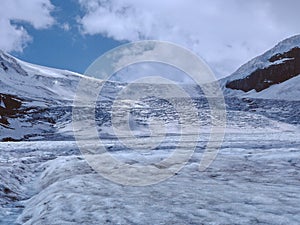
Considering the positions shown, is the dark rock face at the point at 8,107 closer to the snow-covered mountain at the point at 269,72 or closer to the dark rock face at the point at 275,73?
the snow-covered mountain at the point at 269,72

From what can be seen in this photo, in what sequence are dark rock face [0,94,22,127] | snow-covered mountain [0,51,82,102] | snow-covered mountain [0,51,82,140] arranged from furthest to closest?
1. snow-covered mountain [0,51,82,102]
2. dark rock face [0,94,22,127]
3. snow-covered mountain [0,51,82,140]

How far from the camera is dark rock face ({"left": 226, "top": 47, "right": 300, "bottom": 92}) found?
131 metres

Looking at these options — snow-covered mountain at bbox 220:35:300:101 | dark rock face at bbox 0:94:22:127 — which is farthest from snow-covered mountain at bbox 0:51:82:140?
snow-covered mountain at bbox 220:35:300:101

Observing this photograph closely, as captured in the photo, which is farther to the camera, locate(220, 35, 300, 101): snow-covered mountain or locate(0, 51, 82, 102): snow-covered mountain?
locate(220, 35, 300, 101): snow-covered mountain

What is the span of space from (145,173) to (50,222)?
6394mm

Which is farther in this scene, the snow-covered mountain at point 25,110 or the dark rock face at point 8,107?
the dark rock face at point 8,107

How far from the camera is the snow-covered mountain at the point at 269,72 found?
130 metres

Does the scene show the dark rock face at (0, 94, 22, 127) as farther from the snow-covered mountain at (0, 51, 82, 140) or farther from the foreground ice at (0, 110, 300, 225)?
the foreground ice at (0, 110, 300, 225)

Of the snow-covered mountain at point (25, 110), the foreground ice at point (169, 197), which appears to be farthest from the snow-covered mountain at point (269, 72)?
the foreground ice at point (169, 197)

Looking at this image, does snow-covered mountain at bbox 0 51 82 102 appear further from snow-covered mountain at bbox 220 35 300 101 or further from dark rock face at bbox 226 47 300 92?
dark rock face at bbox 226 47 300 92

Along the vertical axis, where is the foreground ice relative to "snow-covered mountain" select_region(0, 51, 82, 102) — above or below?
below

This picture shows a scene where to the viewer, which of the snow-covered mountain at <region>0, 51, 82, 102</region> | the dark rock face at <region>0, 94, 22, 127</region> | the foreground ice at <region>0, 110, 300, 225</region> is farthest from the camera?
the snow-covered mountain at <region>0, 51, 82, 102</region>

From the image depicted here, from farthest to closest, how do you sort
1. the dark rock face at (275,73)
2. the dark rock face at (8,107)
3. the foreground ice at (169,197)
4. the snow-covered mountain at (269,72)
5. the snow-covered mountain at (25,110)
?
1. the dark rock face at (275,73)
2. the snow-covered mountain at (269,72)
3. the dark rock face at (8,107)
4. the snow-covered mountain at (25,110)
5. the foreground ice at (169,197)

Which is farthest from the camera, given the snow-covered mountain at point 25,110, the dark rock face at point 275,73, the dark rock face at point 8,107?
the dark rock face at point 275,73
